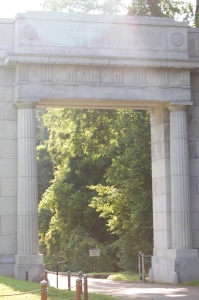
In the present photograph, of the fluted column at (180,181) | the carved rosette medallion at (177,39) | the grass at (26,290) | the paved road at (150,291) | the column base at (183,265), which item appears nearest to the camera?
the grass at (26,290)

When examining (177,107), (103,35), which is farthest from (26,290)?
(103,35)

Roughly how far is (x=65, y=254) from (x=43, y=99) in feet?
98.6

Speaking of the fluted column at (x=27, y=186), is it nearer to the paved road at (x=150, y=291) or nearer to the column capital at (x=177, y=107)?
the paved road at (x=150, y=291)

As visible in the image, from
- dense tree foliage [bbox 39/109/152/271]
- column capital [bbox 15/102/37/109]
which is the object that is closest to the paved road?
column capital [bbox 15/102/37/109]

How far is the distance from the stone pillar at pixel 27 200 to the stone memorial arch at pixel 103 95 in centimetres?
4

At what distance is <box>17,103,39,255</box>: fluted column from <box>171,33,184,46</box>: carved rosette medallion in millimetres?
7065

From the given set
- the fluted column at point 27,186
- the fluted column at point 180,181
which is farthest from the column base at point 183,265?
the fluted column at point 27,186

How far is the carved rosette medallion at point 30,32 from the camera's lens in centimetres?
2759

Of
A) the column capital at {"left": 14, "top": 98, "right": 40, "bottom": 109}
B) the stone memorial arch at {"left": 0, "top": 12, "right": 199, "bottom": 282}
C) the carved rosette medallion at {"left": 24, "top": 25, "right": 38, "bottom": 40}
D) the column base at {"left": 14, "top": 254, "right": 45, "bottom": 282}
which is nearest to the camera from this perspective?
the column base at {"left": 14, "top": 254, "right": 45, "bottom": 282}

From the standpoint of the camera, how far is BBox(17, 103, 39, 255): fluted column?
26.7 metres

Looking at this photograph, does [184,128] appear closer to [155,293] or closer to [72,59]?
[72,59]

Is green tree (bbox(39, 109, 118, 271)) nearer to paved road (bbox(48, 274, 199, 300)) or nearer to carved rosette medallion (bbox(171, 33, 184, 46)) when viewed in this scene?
paved road (bbox(48, 274, 199, 300))

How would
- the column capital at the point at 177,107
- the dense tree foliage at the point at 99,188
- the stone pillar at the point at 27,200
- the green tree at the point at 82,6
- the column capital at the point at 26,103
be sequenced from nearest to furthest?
the stone pillar at the point at 27,200 < the column capital at the point at 26,103 < the column capital at the point at 177,107 < the dense tree foliage at the point at 99,188 < the green tree at the point at 82,6

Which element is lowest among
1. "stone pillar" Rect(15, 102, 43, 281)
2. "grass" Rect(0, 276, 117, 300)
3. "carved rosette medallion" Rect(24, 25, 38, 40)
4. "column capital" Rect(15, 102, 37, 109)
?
"grass" Rect(0, 276, 117, 300)
